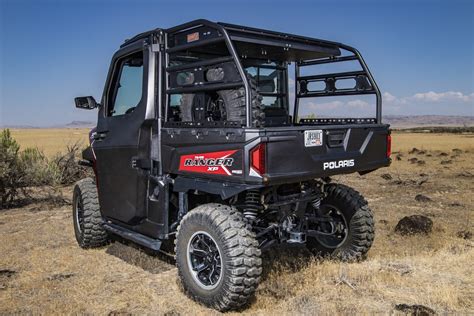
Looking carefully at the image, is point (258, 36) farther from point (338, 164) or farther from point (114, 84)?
point (114, 84)

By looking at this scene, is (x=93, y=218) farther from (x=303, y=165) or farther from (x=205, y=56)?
(x=303, y=165)

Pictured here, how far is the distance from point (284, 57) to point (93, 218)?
3190 millimetres

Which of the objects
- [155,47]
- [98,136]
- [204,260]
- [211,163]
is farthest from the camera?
[98,136]

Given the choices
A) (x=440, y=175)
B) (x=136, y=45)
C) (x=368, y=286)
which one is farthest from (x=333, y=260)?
(x=440, y=175)

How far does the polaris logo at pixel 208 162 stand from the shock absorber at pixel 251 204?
544mm

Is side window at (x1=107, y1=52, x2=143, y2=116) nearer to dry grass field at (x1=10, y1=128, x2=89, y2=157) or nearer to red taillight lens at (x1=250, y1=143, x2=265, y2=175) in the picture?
red taillight lens at (x1=250, y1=143, x2=265, y2=175)

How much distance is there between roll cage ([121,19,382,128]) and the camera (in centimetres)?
422

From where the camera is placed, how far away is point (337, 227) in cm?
579

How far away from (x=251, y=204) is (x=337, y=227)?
1.57 meters

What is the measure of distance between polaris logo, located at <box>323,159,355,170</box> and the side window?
212 cm

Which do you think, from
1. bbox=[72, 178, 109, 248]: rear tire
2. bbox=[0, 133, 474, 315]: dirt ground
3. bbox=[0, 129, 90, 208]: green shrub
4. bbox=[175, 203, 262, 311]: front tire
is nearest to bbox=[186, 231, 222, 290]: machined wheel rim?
bbox=[175, 203, 262, 311]: front tire

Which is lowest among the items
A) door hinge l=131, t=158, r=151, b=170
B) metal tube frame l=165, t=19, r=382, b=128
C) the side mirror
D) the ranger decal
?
door hinge l=131, t=158, r=151, b=170

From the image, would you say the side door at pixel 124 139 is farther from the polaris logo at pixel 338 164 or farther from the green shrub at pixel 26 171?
the green shrub at pixel 26 171

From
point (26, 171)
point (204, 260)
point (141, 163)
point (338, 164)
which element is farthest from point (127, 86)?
point (26, 171)
